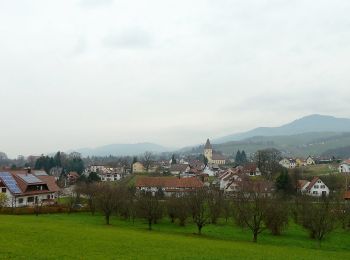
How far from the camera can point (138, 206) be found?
166ft

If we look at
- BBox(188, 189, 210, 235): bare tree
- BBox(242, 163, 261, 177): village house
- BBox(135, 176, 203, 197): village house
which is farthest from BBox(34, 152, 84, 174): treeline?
BBox(188, 189, 210, 235): bare tree

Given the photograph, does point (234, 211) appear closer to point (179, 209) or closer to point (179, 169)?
point (179, 209)

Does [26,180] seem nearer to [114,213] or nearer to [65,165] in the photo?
[114,213]

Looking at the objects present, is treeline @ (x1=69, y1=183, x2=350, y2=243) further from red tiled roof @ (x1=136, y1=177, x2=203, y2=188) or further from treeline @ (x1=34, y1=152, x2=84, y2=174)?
treeline @ (x1=34, y1=152, x2=84, y2=174)

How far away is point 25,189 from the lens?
70688mm

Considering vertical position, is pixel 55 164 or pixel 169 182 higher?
pixel 55 164

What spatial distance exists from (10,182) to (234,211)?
128 feet

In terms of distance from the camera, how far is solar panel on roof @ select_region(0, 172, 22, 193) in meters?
68.6

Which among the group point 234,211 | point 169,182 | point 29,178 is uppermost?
point 29,178

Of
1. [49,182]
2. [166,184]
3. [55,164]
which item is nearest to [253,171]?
[166,184]

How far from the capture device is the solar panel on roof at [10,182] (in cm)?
6862

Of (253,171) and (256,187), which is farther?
(253,171)

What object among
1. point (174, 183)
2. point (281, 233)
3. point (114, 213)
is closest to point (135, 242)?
point (281, 233)

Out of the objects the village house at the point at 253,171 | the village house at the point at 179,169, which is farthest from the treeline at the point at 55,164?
the village house at the point at 253,171
